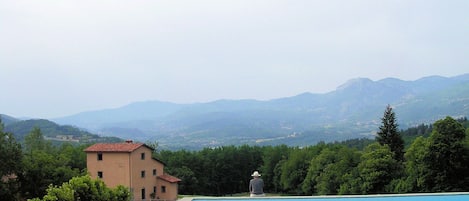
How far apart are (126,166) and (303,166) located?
1816 cm

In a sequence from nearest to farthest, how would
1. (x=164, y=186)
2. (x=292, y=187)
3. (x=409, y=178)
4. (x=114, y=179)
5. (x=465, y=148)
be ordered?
(x=465, y=148) → (x=409, y=178) → (x=114, y=179) → (x=164, y=186) → (x=292, y=187)

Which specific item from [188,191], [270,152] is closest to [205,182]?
[188,191]

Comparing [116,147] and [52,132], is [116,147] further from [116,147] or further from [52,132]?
[52,132]

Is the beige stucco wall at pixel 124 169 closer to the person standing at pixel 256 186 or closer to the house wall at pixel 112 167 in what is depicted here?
the house wall at pixel 112 167

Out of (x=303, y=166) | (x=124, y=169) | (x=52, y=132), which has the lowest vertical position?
(x=303, y=166)

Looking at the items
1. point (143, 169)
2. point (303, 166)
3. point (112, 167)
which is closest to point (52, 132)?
point (303, 166)

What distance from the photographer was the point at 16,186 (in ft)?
86.1

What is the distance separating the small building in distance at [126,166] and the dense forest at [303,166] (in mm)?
1556

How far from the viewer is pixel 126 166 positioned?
110 feet

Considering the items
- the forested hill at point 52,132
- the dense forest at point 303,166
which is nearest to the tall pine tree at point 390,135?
the dense forest at point 303,166

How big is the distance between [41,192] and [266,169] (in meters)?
27.9

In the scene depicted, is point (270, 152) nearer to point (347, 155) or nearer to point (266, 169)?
point (266, 169)

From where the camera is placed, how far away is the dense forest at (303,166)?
25109mm

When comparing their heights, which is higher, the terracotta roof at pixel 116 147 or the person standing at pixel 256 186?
the terracotta roof at pixel 116 147
